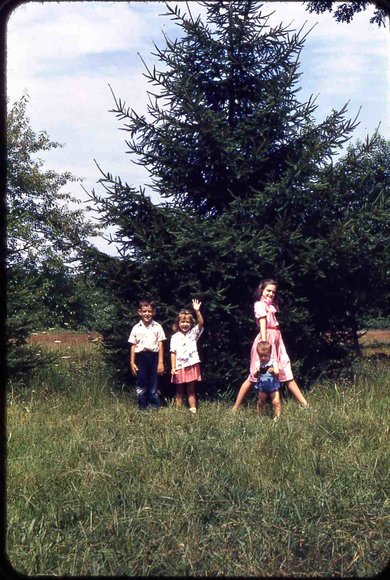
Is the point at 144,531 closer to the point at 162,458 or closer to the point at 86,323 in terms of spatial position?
the point at 162,458

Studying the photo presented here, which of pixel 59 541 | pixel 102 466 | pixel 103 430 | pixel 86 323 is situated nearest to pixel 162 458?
pixel 102 466

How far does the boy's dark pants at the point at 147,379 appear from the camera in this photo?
9906 mm

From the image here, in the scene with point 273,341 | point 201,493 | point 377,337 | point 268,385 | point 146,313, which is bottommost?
point 201,493

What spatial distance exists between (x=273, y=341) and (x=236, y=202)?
181 cm

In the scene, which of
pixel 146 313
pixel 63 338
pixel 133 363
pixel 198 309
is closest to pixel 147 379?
pixel 133 363

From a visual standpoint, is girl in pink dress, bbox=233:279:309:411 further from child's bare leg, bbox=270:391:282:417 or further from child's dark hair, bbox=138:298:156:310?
child's dark hair, bbox=138:298:156:310

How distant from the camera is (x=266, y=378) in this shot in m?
9.21

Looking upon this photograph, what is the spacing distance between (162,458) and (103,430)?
1.20 meters

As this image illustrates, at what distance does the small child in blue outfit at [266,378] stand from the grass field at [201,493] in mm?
719

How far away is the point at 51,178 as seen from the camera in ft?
70.6

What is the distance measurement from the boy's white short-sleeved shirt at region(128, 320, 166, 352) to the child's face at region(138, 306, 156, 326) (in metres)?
0.05

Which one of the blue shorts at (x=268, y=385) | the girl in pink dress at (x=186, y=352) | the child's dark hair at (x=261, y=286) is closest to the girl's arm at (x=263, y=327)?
the child's dark hair at (x=261, y=286)

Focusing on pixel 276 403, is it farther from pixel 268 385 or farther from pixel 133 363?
pixel 133 363

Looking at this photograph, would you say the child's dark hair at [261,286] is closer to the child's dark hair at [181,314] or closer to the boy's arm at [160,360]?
the child's dark hair at [181,314]
